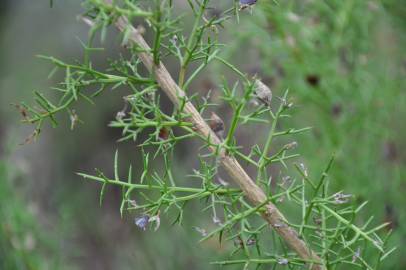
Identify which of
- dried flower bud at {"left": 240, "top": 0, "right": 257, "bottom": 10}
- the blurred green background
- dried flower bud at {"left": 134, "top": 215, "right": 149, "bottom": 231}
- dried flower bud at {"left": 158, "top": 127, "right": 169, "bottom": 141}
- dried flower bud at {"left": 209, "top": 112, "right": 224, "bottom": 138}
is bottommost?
the blurred green background

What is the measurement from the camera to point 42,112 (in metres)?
0.85

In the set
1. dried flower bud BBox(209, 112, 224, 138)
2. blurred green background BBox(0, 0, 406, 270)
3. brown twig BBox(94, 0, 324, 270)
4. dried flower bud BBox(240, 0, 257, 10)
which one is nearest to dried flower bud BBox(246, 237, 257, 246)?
brown twig BBox(94, 0, 324, 270)

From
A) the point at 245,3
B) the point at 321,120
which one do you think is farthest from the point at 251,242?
the point at 321,120

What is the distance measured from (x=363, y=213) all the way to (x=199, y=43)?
1.07 metres

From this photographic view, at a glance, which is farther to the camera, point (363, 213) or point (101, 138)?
point (101, 138)

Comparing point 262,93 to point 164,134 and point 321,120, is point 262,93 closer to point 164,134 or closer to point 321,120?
point 164,134

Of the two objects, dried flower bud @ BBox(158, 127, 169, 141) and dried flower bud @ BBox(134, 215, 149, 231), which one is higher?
dried flower bud @ BBox(158, 127, 169, 141)

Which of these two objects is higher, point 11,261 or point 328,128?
point 328,128

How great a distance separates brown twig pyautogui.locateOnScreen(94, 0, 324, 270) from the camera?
766mm

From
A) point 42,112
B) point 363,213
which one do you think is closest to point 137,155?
point 363,213

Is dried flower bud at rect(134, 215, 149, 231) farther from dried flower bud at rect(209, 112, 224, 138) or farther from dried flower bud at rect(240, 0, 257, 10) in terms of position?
dried flower bud at rect(240, 0, 257, 10)

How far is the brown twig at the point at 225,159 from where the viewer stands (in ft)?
2.51

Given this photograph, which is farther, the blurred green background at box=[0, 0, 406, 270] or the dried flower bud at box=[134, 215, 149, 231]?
the blurred green background at box=[0, 0, 406, 270]

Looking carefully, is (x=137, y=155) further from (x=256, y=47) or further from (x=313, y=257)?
(x=313, y=257)
